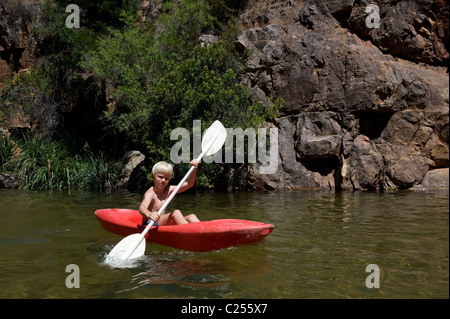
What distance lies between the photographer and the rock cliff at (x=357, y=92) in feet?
28.7

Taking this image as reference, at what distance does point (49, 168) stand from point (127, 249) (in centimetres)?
785

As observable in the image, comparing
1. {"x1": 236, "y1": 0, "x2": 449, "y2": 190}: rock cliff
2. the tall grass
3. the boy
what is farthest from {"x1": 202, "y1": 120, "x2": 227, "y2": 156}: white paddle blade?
the tall grass

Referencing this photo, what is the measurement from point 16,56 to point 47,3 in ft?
8.03

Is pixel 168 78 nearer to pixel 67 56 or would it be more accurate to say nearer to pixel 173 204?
pixel 173 204

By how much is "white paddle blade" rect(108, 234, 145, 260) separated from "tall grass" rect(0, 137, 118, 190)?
23.5ft

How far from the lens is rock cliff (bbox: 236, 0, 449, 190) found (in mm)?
8742

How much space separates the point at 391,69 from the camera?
9.03m

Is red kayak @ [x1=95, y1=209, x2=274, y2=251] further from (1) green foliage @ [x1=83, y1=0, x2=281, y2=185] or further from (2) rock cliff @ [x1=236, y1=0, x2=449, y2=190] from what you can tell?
(2) rock cliff @ [x1=236, y1=0, x2=449, y2=190]

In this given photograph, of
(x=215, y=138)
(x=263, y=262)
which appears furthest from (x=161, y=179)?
(x=263, y=262)

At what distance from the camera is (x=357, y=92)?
915 cm

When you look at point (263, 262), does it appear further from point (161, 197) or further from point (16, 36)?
point (16, 36)

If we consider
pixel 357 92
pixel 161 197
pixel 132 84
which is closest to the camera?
pixel 161 197

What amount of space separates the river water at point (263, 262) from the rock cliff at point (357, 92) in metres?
3.98

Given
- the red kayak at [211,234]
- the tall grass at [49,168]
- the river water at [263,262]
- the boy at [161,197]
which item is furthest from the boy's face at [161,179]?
the tall grass at [49,168]
